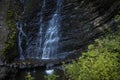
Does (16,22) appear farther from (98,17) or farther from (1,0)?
(98,17)

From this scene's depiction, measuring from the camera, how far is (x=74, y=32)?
11.2 m

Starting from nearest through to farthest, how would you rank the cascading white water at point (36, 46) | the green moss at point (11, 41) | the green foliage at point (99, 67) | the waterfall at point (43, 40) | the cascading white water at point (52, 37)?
the green foliage at point (99, 67) → the green moss at point (11, 41) → the cascading white water at point (52, 37) → the waterfall at point (43, 40) → the cascading white water at point (36, 46)

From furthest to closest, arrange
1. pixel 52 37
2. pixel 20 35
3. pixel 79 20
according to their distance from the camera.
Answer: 1. pixel 20 35
2. pixel 52 37
3. pixel 79 20

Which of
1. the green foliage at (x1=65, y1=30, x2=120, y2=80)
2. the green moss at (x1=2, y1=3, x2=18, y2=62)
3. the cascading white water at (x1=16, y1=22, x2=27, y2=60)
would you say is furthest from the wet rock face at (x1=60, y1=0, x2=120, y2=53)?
the green foliage at (x1=65, y1=30, x2=120, y2=80)

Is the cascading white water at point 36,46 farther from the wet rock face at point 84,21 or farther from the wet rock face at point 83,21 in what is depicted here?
the wet rock face at point 84,21

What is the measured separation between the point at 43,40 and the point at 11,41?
1418mm

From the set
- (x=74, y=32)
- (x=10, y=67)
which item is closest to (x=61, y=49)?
(x=74, y=32)

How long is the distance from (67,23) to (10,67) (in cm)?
302

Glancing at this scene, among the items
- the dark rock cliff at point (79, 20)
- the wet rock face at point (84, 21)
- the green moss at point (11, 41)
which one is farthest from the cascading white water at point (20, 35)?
the wet rock face at point (84, 21)

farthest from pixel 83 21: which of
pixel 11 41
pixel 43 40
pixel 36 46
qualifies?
pixel 11 41

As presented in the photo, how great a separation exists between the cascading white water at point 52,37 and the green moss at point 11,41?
122 centimetres

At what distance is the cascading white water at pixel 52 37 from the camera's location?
11336mm

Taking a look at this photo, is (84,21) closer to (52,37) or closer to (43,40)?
(52,37)

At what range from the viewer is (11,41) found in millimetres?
11008
